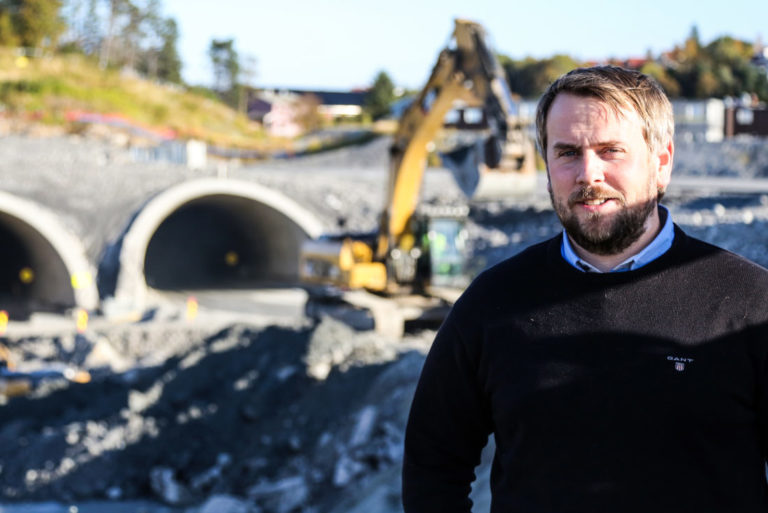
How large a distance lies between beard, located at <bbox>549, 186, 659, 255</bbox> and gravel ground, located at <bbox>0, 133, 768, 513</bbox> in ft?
16.0

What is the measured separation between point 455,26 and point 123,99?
32.2m

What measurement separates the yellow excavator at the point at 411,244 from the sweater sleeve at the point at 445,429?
10746 millimetres

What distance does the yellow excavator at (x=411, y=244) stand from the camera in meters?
13.4

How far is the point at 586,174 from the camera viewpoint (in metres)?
2.32

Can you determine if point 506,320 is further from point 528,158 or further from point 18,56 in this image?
point 18,56

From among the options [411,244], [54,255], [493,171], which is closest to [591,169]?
[493,171]

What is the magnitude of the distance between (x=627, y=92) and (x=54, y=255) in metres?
22.9

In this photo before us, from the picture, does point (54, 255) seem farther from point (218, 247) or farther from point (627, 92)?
point (627, 92)

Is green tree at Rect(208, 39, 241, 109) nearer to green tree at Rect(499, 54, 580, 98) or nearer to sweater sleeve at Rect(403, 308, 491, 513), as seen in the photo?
green tree at Rect(499, 54, 580, 98)

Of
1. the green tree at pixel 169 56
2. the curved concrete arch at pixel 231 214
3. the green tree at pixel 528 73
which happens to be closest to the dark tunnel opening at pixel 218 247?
the curved concrete arch at pixel 231 214

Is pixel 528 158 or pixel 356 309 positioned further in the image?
pixel 356 309

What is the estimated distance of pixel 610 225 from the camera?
2.32 m

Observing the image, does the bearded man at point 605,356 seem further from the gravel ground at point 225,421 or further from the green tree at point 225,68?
the green tree at point 225,68

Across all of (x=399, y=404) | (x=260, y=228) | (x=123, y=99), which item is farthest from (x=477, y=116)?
(x=399, y=404)
